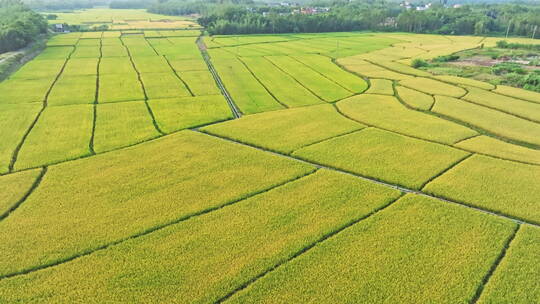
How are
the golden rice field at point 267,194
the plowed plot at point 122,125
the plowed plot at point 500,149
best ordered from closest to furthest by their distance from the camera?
the golden rice field at point 267,194 < the plowed plot at point 500,149 < the plowed plot at point 122,125

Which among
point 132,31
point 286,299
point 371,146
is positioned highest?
point 132,31

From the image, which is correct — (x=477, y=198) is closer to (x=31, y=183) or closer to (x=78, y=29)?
(x=31, y=183)

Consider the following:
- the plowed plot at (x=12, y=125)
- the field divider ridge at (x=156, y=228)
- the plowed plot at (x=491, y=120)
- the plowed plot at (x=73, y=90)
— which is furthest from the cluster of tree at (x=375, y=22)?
the field divider ridge at (x=156, y=228)

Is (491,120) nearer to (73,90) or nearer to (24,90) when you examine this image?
(73,90)

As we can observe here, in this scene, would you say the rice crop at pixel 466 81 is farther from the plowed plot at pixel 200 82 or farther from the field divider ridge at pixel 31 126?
the field divider ridge at pixel 31 126

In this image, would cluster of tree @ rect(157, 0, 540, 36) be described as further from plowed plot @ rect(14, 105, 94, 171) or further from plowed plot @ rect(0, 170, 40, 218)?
plowed plot @ rect(0, 170, 40, 218)

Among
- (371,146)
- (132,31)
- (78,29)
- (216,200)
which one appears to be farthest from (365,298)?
(78,29)

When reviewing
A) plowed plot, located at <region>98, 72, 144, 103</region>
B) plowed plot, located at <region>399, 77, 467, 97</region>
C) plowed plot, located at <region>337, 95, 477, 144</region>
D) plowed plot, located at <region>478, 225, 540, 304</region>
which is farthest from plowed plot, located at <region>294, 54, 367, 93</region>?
plowed plot, located at <region>478, 225, 540, 304</region>
